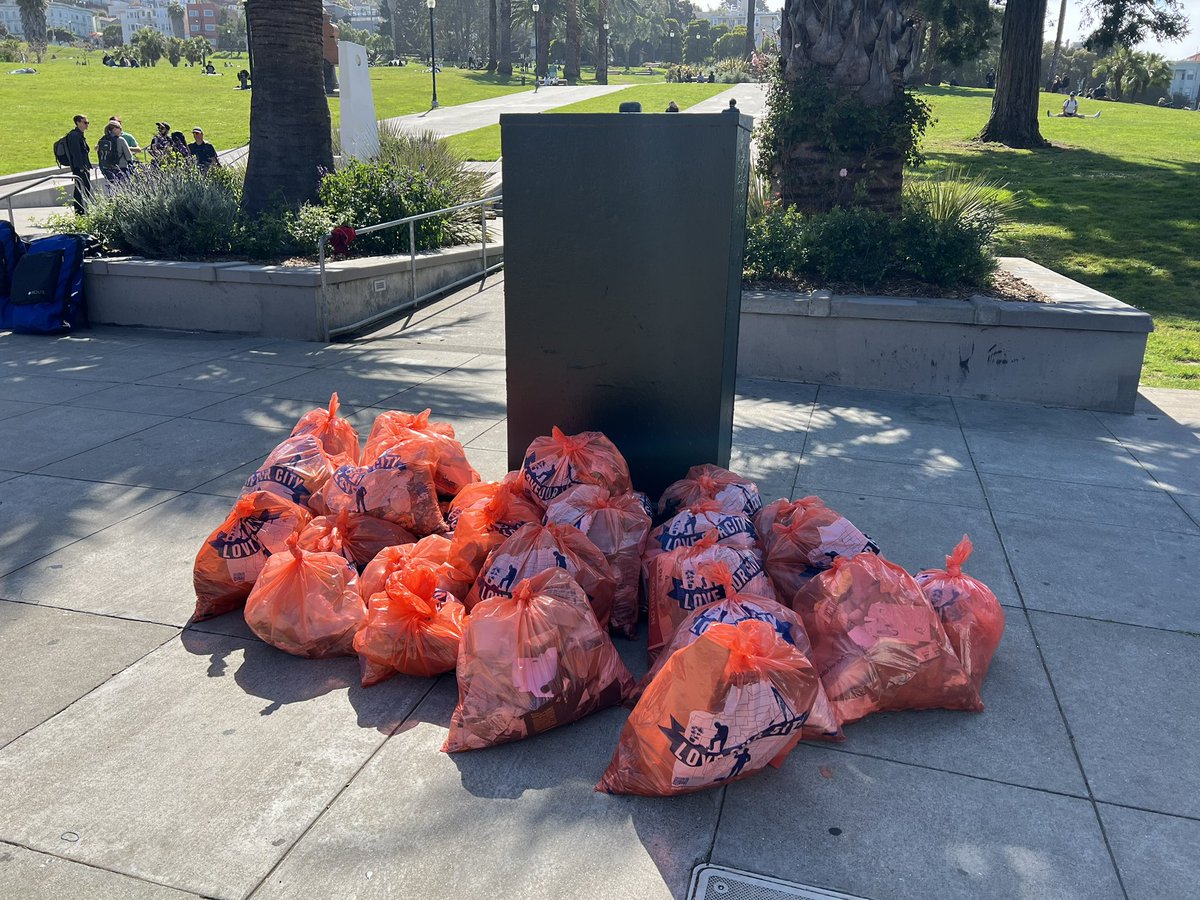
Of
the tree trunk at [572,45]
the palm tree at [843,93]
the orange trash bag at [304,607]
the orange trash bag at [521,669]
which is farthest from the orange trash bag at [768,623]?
the tree trunk at [572,45]

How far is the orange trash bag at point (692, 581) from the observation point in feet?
11.6

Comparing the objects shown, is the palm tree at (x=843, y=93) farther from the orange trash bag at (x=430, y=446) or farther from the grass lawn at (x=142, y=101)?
the grass lawn at (x=142, y=101)

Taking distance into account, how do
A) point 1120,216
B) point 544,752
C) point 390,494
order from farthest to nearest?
1. point 1120,216
2. point 390,494
3. point 544,752

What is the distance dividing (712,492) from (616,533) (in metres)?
0.55

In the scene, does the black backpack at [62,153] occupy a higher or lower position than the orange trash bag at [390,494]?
higher

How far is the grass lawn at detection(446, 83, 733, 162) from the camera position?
25.7 metres

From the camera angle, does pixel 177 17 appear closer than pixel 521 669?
No

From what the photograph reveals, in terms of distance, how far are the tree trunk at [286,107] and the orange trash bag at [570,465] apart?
810cm

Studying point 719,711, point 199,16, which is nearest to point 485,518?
point 719,711

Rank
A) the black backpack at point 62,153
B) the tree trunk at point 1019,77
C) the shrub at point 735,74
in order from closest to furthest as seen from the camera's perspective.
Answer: the black backpack at point 62,153
the tree trunk at point 1019,77
the shrub at point 735,74

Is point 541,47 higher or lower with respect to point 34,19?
lower

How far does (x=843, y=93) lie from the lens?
9.41 meters

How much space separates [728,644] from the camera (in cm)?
281

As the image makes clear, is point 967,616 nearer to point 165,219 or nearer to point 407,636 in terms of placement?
point 407,636
